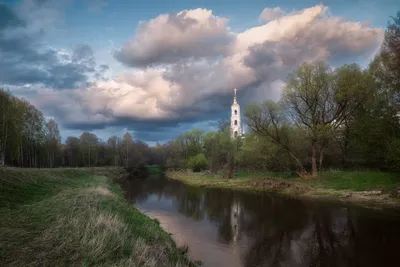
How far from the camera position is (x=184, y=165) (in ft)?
258

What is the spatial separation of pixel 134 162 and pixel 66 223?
272 ft

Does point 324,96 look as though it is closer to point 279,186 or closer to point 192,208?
point 279,186

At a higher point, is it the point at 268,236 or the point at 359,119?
the point at 359,119

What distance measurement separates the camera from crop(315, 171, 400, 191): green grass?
953 inches

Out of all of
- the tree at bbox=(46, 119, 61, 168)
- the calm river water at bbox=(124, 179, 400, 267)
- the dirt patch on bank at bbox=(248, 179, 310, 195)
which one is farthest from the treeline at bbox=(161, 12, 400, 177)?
the tree at bbox=(46, 119, 61, 168)

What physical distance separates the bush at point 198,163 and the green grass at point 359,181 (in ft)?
133

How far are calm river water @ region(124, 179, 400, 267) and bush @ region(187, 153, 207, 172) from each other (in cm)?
4518

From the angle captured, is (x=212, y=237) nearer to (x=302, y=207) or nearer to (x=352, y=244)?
(x=352, y=244)

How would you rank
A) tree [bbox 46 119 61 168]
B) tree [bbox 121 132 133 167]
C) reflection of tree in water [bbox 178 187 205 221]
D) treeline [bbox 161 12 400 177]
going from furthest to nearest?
1. tree [bbox 121 132 133 167]
2. tree [bbox 46 119 61 168]
3. treeline [bbox 161 12 400 177]
4. reflection of tree in water [bbox 178 187 205 221]

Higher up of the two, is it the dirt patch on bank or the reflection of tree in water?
the dirt patch on bank

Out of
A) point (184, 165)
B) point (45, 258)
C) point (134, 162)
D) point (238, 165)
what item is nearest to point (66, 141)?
point (134, 162)

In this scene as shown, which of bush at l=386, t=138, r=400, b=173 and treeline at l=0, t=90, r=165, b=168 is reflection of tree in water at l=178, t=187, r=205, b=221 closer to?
bush at l=386, t=138, r=400, b=173

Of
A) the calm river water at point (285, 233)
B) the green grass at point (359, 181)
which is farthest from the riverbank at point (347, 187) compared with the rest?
the calm river water at point (285, 233)

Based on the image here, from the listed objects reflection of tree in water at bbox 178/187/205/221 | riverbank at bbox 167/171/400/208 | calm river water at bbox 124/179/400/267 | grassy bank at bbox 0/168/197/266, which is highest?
grassy bank at bbox 0/168/197/266
